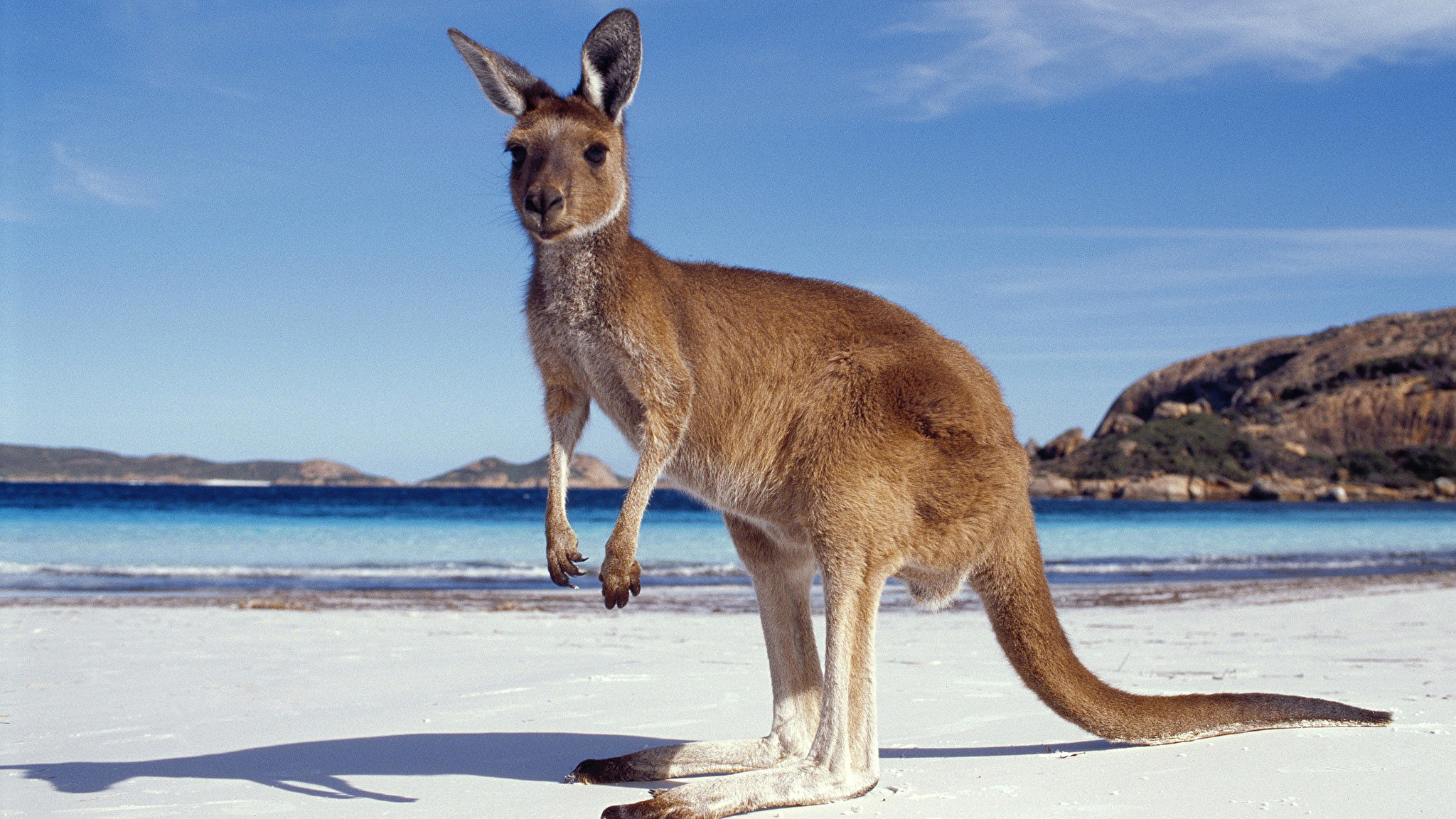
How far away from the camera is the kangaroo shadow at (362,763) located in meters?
3.56

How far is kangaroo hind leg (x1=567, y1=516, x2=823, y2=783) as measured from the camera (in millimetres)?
3479

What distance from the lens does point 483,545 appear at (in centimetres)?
2305

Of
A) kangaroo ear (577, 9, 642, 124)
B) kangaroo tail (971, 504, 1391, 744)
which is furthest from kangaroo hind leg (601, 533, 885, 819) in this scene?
kangaroo ear (577, 9, 642, 124)

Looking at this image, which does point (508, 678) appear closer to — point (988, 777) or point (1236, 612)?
point (988, 777)

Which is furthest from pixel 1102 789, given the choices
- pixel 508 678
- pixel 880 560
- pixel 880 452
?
pixel 508 678

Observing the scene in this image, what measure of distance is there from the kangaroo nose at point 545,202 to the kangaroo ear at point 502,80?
1.25 feet

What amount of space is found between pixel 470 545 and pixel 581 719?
19.3 meters

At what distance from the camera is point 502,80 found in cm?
312

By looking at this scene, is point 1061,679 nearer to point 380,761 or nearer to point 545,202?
point 545,202

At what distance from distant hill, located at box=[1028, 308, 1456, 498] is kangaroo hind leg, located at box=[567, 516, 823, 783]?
59105 mm

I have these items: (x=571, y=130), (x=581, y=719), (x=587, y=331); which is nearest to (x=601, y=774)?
(x=581, y=719)

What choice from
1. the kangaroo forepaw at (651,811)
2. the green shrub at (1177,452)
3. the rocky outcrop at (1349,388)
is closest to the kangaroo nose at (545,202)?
the kangaroo forepaw at (651,811)

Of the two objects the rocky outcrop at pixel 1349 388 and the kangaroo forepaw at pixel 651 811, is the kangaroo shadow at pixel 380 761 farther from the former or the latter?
the rocky outcrop at pixel 1349 388

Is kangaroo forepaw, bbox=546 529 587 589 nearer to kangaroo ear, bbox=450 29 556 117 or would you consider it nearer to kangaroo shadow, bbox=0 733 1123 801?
kangaroo shadow, bbox=0 733 1123 801
